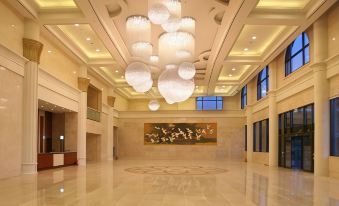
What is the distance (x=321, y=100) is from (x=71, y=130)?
11994 mm

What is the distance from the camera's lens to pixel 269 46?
50.0 feet

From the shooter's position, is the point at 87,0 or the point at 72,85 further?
the point at 72,85

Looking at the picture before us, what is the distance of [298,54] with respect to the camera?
14805 millimetres

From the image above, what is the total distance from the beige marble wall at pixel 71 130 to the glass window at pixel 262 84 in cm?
1099

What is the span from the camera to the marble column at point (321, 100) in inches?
460

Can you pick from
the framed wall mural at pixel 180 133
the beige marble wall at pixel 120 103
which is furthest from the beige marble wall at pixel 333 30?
the beige marble wall at pixel 120 103

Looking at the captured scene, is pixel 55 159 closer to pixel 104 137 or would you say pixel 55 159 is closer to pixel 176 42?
pixel 104 137

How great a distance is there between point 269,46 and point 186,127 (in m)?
14.3

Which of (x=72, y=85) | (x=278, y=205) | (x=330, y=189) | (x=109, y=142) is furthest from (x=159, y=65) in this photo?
(x=278, y=205)

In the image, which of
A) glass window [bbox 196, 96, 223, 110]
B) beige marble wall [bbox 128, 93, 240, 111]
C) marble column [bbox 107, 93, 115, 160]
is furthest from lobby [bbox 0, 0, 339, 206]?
glass window [bbox 196, 96, 223, 110]

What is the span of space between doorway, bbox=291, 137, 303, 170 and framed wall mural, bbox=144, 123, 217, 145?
40.8 ft

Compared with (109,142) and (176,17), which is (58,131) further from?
(176,17)

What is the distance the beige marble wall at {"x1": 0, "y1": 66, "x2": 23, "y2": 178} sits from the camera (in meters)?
10.3

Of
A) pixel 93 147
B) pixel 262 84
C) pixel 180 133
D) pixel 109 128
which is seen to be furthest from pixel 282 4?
pixel 180 133
